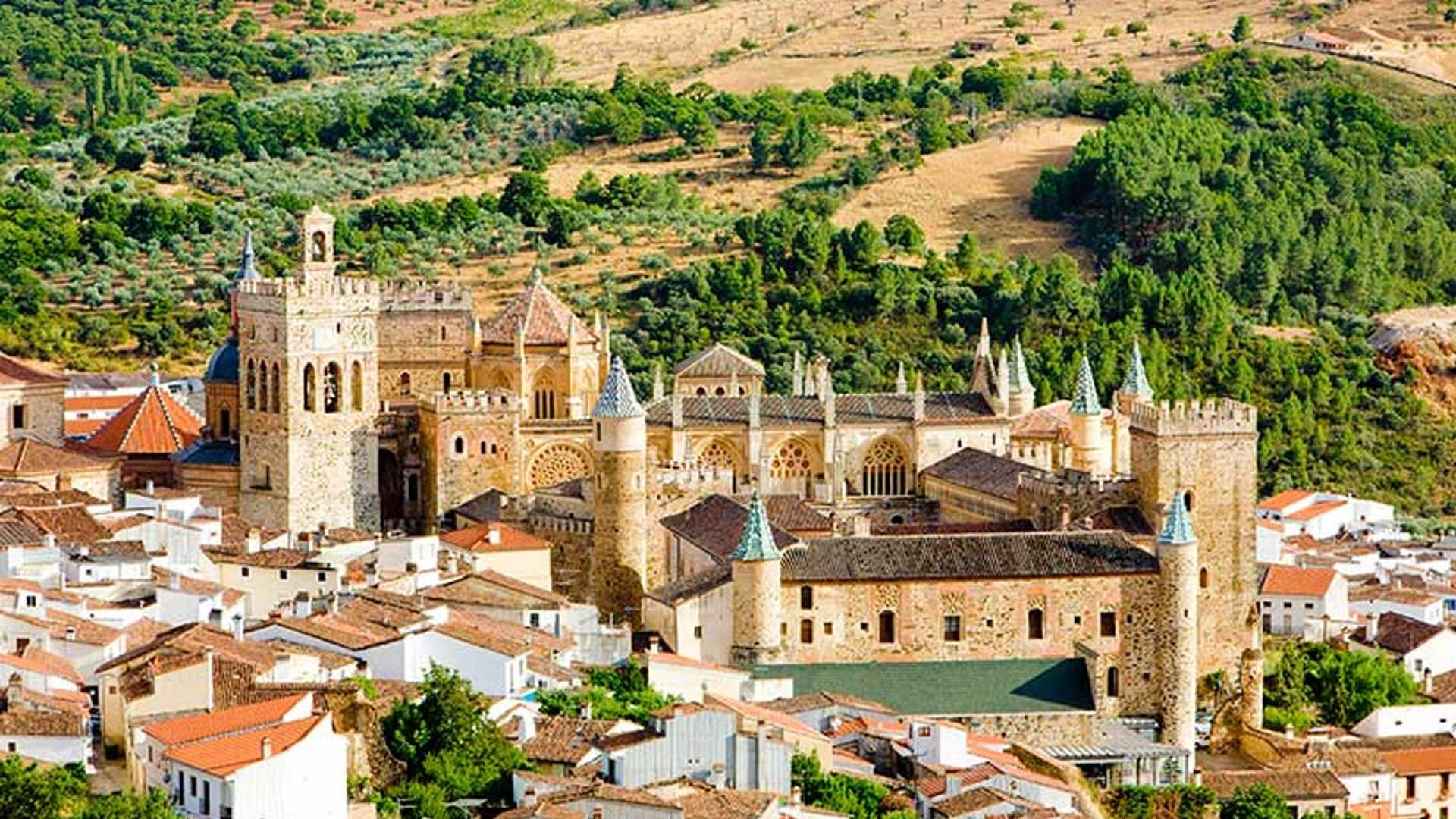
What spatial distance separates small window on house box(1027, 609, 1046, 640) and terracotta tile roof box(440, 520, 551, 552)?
796cm

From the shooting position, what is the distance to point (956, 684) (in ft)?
161

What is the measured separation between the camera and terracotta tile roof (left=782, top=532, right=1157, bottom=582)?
49.6m

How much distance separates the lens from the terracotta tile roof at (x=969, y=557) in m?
49.6

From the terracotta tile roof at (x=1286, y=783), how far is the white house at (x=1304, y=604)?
9.13 meters

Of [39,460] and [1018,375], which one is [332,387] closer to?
[39,460]

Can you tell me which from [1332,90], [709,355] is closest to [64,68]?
[1332,90]

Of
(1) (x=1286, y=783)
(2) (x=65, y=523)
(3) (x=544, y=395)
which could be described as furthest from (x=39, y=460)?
(1) (x=1286, y=783)

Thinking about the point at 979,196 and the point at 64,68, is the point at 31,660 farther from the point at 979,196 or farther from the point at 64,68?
the point at 64,68

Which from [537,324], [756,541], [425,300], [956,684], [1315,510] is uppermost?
[425,300]

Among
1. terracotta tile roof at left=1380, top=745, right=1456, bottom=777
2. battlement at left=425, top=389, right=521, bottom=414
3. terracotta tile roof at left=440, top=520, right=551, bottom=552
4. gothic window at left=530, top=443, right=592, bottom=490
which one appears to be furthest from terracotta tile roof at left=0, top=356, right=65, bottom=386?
terracotta tile roof at left=1380, top=745, right=1456, bottom=777

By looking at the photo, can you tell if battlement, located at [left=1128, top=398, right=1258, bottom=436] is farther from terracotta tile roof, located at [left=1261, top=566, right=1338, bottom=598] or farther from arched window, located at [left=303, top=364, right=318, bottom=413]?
arched window, located at [left=303, top=364, right=318, bottom=413]

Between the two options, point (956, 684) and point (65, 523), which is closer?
point (956, 684)

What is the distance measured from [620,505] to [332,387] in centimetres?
632

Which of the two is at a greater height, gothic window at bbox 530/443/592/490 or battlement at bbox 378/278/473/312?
battlement at bbox 378/278/473/312
